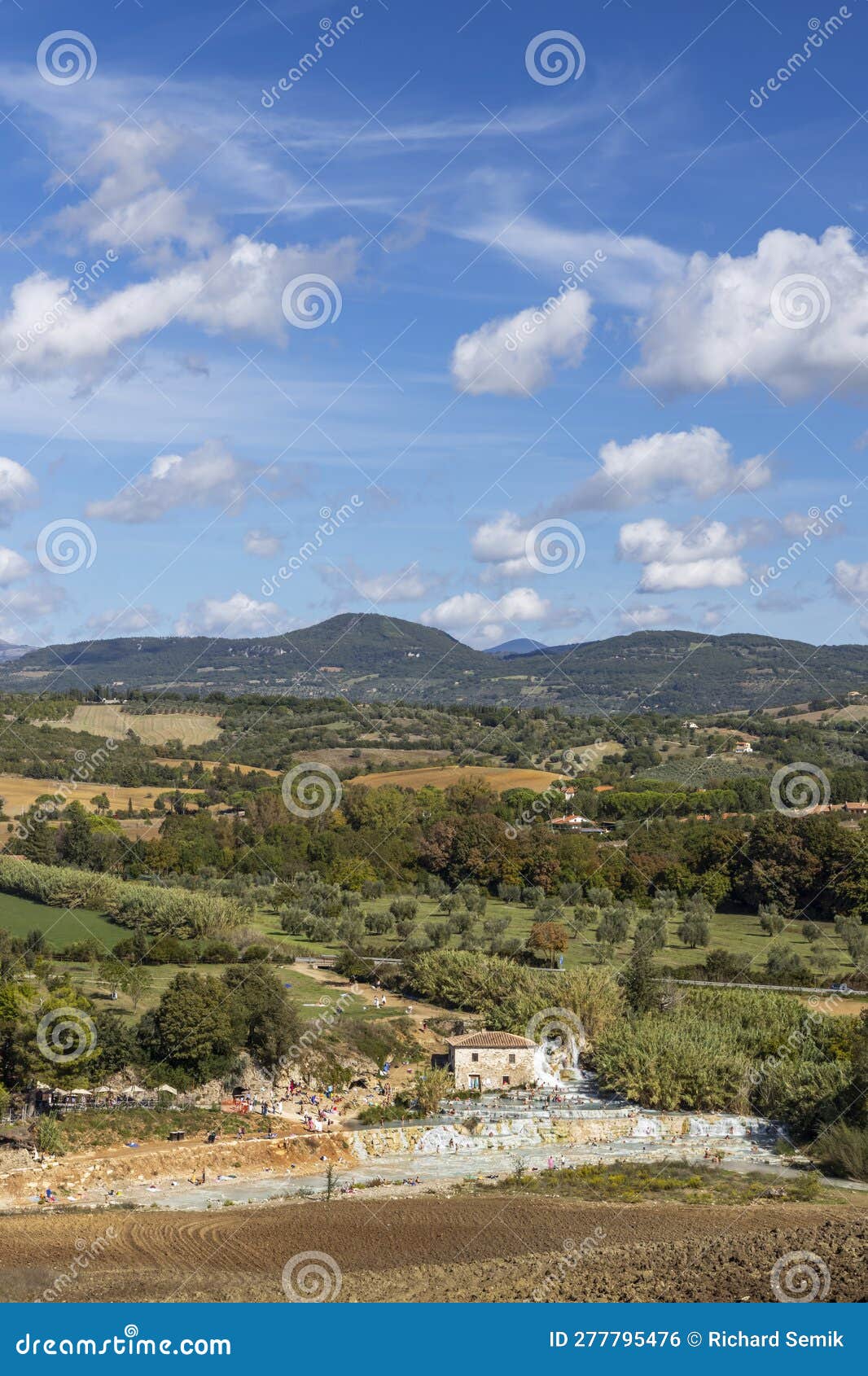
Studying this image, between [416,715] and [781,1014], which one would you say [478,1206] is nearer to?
[781,1014]

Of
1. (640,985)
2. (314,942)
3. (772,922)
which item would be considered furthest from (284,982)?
(772,922)

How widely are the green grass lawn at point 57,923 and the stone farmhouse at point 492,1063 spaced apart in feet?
60.2

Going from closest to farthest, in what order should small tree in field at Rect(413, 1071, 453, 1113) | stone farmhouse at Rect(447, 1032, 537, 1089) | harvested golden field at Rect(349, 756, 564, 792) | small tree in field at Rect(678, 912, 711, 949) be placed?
small tree in field at Rect(413, 1071, 453, 1113) < stone farmhouse at Rect(447, 1032, 537, 1089) < small tree in field at Rect(678, 912, 711, 949) < harvested golden field at Rect(349, 756, 564, 792)

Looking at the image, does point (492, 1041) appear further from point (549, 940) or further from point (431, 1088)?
point (549, 940)

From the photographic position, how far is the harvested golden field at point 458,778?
10575 centimetres

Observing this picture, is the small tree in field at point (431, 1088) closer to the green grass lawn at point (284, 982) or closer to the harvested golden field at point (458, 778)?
the green grass lawn at point (284, 982)

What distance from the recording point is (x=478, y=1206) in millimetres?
29672

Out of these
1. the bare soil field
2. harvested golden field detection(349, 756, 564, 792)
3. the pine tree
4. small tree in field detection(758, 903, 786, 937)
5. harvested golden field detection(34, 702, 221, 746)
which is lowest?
the bare soil field

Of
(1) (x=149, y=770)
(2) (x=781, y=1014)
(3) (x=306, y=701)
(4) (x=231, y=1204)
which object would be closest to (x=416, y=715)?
(3) (x=306, y=701)

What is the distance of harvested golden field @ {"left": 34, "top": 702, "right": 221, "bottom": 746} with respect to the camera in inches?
5212

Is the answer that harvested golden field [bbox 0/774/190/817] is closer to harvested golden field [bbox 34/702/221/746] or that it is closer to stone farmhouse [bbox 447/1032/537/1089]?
harvested golden field [bbox 34/702/221/746]

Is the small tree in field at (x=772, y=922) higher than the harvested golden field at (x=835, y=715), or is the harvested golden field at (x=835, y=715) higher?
the harvested golden field at (x=835, y=715)

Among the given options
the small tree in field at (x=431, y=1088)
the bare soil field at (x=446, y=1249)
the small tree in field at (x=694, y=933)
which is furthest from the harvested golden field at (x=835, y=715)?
the bare soil field at (x=446, y=1249)

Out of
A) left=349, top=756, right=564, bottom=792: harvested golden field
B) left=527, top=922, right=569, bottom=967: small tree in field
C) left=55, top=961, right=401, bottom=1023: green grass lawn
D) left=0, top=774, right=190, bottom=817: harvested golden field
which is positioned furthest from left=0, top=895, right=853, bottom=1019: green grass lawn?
left=349, top=756, right=564, bottom=792: harvested golden field
